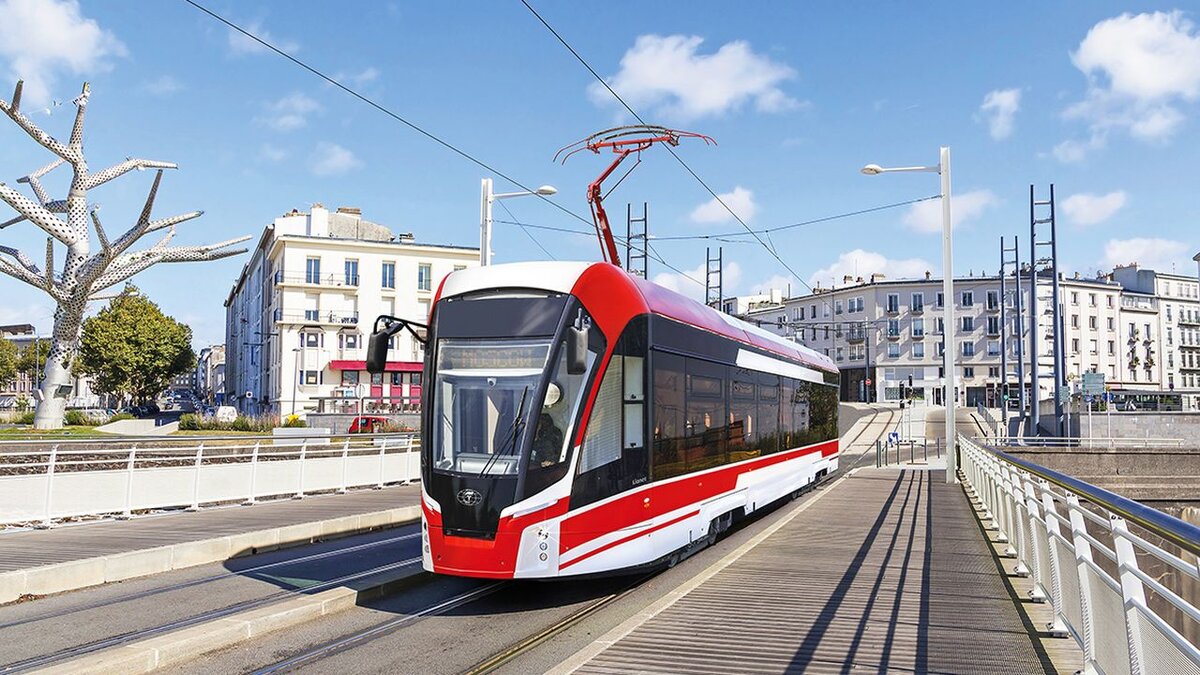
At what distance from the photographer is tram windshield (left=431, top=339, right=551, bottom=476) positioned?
28.1 feet

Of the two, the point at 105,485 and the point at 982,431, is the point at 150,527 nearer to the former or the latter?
the point at 105,485

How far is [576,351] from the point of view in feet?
28.0

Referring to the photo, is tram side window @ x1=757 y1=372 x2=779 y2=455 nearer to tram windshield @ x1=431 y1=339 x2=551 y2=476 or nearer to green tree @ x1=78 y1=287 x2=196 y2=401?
tram windshield @ x1=431 y1=339 x2=551 y2=476

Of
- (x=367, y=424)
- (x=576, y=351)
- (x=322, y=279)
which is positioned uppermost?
(x=322, y=279)

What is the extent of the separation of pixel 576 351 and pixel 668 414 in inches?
91.8

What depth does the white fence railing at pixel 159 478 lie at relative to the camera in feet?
45.4

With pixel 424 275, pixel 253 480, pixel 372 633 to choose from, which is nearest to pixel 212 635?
pixel 372 633

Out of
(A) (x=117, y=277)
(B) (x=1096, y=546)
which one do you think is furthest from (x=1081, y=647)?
(A) (x=117, y=277)

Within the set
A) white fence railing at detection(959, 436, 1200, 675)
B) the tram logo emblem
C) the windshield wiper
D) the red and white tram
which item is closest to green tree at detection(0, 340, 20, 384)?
the red and white tram

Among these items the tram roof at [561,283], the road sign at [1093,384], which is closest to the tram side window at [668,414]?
the tram roof at [561,283]

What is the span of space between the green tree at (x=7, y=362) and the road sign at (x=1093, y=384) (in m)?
105

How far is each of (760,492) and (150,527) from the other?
Result: 361 inches

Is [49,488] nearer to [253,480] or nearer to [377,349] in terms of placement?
[253,480]

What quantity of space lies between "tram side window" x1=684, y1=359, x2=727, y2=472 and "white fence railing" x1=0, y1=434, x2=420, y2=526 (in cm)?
890
